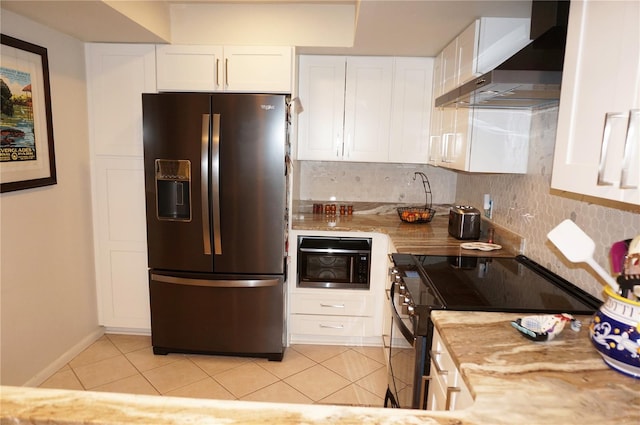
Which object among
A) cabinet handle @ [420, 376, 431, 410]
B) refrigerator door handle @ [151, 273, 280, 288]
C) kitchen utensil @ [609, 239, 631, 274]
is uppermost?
kitchen utensil @ [609, 239, 631, 274]

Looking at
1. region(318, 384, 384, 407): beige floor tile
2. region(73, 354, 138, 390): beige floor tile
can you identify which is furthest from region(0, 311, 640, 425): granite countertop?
region(73, 354, 138, 390): beige floor tile

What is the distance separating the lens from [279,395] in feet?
7.92

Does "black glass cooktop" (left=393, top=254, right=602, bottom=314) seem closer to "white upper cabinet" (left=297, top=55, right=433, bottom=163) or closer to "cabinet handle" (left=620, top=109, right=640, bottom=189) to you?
"cabinet handle" (left=620, top=109, right=640, bottom=189)

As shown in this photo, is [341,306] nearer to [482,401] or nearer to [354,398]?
[354,398]

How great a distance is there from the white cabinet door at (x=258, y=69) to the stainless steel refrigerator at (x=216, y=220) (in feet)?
0.86

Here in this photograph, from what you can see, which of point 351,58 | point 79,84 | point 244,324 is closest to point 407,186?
point 351,58

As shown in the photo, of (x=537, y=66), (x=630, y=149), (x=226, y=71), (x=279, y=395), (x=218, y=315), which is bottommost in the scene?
(x=279, y=395)

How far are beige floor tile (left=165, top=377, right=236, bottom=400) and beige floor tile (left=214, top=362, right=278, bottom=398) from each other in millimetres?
39

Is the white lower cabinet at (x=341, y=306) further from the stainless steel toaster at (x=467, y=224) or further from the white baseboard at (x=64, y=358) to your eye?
the white baseboard at (x=64, y=358)

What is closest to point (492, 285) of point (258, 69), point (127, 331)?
point (258, 69)

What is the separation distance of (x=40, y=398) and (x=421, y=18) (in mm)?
2249

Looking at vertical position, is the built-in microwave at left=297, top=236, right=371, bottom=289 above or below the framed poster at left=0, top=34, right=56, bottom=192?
below

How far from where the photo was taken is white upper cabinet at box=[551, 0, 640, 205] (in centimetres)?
93

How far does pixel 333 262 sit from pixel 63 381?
1.85 m
